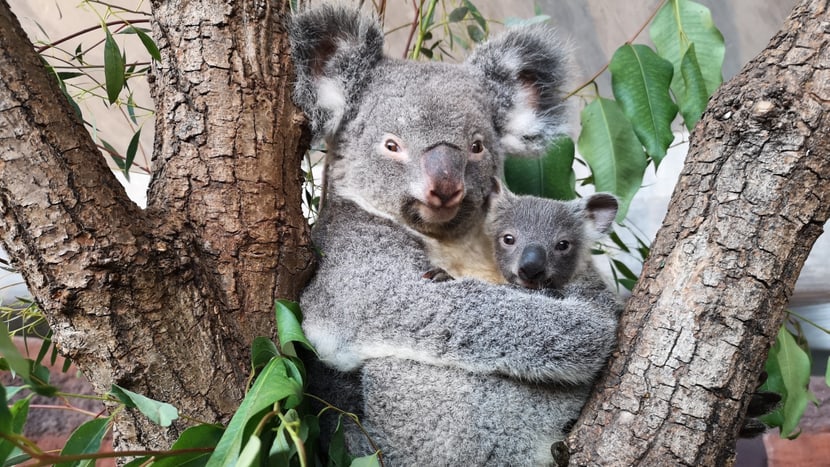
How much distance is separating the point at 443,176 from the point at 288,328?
585 mm

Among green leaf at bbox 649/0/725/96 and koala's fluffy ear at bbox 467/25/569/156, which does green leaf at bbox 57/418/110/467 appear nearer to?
koala's fluffy ear at bbox 467/25/569/156

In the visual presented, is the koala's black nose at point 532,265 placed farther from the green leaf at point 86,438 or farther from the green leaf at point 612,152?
the green leaf at point 86,438

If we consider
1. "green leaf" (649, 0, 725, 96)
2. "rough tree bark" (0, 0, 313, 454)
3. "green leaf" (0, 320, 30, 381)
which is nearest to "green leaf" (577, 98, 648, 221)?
"green leaf" (649, 0, 725, 96)

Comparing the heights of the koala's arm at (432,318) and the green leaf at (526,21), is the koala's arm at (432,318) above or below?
below

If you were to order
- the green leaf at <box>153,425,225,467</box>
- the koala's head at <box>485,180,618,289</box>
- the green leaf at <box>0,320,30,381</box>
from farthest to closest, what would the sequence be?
1. the koala's head at <box>485,180,618,289</box>
2. the green leaf at <box>153,425,225,467</box>
3. the green leaf at <box>0,320,30,381</box>

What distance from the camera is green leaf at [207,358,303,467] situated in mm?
1130

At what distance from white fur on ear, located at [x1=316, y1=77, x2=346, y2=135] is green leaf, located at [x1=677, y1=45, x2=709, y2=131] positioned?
0.98 meters

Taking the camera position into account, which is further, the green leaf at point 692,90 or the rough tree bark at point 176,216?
the green leaf at point 692,90

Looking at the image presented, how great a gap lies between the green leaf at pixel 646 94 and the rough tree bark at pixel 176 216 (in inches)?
36.5

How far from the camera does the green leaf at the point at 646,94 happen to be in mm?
1900

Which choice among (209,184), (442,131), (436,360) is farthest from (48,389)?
(442,131)

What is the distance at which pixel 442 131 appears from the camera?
195 centimetres

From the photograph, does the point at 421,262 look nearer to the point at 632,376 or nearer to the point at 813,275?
the point at 632,376

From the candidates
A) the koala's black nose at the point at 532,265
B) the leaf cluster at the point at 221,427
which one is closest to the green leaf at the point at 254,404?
the leaf cluster at the point at 221,427
